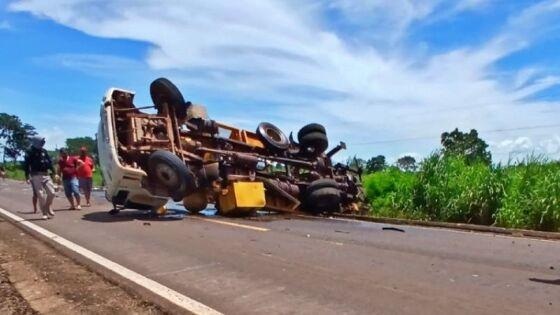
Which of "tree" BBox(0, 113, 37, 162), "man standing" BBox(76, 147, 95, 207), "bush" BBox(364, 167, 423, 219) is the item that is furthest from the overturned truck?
"tree" BBox(0, 113, 37, 162)

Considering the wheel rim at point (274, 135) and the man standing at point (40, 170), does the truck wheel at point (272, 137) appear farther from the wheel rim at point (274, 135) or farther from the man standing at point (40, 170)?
the man standing at point (40, 170)

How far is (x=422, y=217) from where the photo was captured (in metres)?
13.3

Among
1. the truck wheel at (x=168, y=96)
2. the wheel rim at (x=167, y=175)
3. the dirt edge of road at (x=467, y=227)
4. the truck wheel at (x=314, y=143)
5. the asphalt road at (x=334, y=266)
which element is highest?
the truck wheel at (x=168, y=96)

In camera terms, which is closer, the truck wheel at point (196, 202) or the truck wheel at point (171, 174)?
the truck wheel at point (171, 174)

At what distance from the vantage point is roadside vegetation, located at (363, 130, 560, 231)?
11.2 meters

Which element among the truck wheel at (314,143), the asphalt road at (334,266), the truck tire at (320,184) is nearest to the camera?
the asphalt road at (334,266)

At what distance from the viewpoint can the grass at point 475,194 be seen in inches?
438

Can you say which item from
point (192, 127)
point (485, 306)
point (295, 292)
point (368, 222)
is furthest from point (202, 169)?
point (485, 306)

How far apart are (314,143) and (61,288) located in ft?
33.7

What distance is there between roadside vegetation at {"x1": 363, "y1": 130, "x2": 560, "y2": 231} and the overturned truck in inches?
45.0

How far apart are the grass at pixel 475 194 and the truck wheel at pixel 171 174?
5.03 metres

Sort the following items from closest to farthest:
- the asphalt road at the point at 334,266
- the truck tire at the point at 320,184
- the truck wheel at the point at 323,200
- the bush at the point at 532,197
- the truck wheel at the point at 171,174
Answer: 1. the asphalt road at the point at 334,266
2. the bush at the point at 532,197
3. the truck wheel at the point at 171,174
4. the truck wheel at the point at 323,200
5. the truck tire at the point at 320,184

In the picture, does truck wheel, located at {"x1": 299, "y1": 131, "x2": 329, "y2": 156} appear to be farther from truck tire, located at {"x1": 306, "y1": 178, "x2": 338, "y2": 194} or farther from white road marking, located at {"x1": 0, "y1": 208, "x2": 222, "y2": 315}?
white road marking, located at {"x1": 0, "y1": 208, "x2": 222, "y2": 315}

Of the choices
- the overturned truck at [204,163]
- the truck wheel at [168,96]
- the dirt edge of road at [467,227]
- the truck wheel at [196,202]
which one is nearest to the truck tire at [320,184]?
the overturned truck at [204,163]
